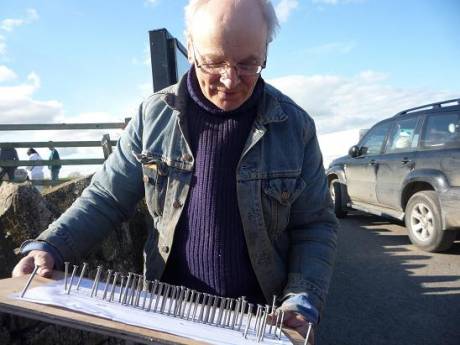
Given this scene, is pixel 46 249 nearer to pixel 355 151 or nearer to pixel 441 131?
pixel 441 131

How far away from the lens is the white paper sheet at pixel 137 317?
1.18m

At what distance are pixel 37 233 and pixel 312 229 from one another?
1.73m

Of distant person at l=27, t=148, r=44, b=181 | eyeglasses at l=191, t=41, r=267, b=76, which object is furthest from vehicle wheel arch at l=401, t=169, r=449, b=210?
distant person at l=27, t=148, r=44, b=181

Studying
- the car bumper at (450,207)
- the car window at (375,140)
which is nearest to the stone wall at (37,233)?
the car bumper at (450,207)

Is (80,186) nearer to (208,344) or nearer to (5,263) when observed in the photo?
(5,263)

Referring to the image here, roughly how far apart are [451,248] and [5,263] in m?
6.63

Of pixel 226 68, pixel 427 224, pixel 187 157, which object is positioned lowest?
Answer: pixel 427 224

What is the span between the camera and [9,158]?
38.2 ft

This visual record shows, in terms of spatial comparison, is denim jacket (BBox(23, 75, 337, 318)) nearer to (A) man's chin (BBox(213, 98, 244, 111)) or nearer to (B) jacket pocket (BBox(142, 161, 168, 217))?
(B) jacket pocket (BBox(142, 161, 168, 217))

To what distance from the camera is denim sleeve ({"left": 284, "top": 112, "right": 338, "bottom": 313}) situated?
1794 millimetres

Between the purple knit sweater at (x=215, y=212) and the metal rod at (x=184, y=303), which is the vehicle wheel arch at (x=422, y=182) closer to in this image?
the purple knit sweater at (x=215, y=212)

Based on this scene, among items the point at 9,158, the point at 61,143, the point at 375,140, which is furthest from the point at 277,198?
the point at 9,158

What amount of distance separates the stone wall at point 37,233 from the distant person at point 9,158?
936 centimetres

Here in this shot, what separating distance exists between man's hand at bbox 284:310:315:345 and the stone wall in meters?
1.22
